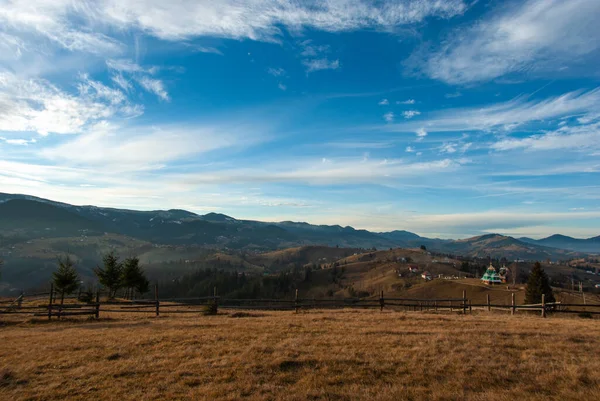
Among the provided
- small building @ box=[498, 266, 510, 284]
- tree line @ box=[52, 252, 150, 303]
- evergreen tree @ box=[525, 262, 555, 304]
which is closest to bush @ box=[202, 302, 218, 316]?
tree line @ box=[52, 252, 150, 303]

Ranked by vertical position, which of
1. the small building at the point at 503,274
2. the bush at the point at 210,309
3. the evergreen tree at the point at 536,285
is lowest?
the small building at the point at 503,274

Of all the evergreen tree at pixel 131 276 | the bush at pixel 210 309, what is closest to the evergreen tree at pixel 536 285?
the bush at pixel 210 309

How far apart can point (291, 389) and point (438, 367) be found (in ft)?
15.0

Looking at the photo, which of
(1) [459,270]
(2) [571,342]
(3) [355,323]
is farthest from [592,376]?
(1) [459,270]

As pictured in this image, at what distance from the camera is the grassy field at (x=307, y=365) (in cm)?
839

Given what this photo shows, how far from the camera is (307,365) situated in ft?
34.1

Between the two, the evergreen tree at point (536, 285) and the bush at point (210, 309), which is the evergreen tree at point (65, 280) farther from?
the evergreen tree at point (536, 285)

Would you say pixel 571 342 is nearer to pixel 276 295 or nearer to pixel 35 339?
pixel 35 339

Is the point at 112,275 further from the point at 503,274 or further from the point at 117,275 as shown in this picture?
the point at 503,274

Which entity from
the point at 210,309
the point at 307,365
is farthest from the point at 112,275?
the point at 307,365

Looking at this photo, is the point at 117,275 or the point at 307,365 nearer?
the point at 307,365

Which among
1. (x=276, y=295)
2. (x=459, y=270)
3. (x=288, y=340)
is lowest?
(x=276, y=295)

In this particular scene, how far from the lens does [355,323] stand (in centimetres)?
1870

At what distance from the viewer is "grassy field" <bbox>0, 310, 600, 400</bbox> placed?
8391 mm
